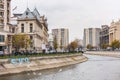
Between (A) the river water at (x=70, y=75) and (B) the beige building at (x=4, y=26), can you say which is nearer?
(A) the river water at (x=70, y=75)

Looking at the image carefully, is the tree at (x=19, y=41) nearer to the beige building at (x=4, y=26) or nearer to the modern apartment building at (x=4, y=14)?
the beige building at (x=4, y=26)

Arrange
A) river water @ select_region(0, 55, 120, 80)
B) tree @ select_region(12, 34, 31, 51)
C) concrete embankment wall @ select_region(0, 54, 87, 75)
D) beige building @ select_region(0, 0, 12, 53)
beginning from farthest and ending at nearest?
tree @ select_region(12, 34, 31, 51) → beige building @ select_region(0, 0, 12, 53) → concrete embankment wall @ select_region(0, 54, 87, 75) → river water @ select_region(0, 55, 120, 80)

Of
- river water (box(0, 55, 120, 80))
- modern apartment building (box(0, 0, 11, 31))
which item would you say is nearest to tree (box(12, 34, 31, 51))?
modern apartment building (box(0, 0, 11, 31))

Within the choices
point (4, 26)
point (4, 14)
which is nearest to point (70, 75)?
point (4, 26)

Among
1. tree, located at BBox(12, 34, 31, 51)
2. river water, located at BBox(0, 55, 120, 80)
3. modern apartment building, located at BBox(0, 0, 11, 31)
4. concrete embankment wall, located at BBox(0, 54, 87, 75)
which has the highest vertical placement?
modern apartment building, located at BBox(0, 0, 11, 31)

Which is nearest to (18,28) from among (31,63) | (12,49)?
(12,49)

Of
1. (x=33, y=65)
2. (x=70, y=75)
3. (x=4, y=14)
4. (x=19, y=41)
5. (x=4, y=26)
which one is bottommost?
(x=70, y=75)

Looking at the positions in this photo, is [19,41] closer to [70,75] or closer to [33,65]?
[33,65]

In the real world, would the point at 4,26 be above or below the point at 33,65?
above

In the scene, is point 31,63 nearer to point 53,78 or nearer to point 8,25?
point 53,78

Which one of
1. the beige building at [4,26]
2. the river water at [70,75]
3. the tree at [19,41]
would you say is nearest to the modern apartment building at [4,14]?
the beige building at [4,26]

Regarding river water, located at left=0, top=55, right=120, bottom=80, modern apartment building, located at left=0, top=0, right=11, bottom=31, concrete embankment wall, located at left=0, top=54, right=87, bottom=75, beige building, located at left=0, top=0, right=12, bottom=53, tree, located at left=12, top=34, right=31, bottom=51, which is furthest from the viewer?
tree, located at left=12, top=34, right=31, bottom=51

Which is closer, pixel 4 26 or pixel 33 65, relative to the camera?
pixel 33 65

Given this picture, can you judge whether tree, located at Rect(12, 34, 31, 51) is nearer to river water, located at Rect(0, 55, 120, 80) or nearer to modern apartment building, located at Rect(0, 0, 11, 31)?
modern apartment building, located at Rect(0, 0, 11, 31)
